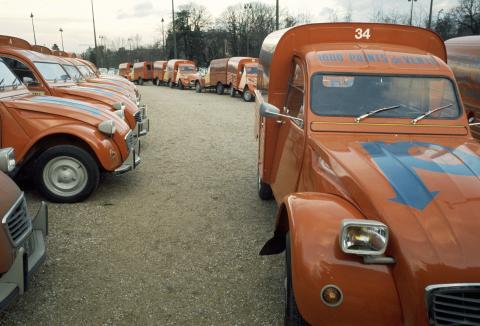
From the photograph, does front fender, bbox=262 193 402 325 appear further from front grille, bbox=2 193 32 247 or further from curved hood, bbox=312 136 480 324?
front grille, bbox=2 193 32 247

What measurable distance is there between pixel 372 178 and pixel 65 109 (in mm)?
4745

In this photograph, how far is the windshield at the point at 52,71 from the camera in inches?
340

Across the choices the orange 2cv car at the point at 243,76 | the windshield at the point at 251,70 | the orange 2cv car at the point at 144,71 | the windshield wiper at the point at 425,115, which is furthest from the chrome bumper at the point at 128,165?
the orange 2cv car at the point at 144,71

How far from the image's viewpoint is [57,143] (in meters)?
6.10

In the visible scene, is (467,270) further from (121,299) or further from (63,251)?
(63,251)

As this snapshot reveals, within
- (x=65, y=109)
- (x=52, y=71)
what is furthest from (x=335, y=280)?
(x=52, y=71)

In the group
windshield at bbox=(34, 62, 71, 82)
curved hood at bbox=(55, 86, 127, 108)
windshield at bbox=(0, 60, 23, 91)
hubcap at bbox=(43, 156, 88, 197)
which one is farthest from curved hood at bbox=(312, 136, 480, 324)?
windshield at bbox=(34, 62, 71, 82)

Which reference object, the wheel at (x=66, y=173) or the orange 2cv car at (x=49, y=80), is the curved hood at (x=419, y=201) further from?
the orange 2cv car at (x=49, y=80)

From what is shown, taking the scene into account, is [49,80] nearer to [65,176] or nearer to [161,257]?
[65,176]

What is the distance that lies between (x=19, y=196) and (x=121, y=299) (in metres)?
1.21

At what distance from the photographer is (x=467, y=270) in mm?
2291

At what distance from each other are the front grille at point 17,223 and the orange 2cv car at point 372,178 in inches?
74.1

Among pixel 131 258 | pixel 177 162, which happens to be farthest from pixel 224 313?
pixel 177 162

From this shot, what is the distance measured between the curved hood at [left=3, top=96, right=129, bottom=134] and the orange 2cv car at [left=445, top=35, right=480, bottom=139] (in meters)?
5.20
